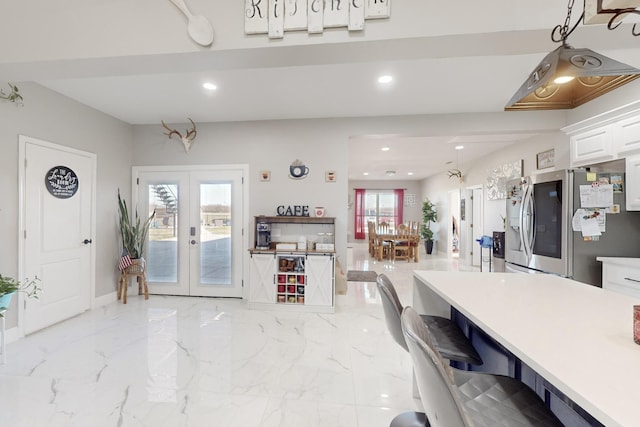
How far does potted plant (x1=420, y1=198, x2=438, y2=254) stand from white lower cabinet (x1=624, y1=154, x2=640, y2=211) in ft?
20.6

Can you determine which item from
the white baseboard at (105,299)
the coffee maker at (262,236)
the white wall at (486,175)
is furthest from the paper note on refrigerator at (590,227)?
the white baseboard at (105,299)

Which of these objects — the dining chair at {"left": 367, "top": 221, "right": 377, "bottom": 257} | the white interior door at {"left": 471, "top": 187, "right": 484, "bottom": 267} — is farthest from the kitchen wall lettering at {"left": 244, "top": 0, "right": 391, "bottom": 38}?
the dining chair at {"left": 367, "top": 221, "right": 377, "bottom": 257}

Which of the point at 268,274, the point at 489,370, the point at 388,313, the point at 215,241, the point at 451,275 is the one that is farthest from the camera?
the point at 215,241

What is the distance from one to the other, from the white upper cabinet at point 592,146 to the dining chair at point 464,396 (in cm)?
277

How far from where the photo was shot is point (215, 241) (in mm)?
4273

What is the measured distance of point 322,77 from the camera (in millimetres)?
2812

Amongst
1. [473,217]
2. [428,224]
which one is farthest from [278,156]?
[428,224]

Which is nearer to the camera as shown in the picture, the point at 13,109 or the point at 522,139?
the point at 13,109

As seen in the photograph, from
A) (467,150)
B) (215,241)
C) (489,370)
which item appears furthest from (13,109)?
(467,150)

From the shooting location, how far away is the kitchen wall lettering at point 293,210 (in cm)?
398

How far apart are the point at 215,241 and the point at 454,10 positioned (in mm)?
3807

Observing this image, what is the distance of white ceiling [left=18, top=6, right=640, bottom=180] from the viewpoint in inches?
65.8

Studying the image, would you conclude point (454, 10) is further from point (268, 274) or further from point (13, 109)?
point (13, 109)

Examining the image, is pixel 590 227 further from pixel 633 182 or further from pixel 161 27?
pixel 161 27
